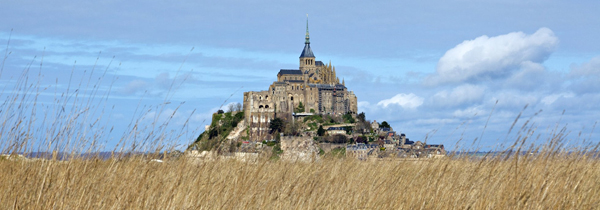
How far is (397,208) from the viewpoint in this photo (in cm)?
Result: 390

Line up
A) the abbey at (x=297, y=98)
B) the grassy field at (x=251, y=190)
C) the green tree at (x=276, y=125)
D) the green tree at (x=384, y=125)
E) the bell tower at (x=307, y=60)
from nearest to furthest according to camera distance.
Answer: the grassy field at (x=251, y=190) < the green tree at (x=276, y=125) < the abbey at (x=297, y=98) < the green tree at (x=384, y=125) < the bell tower at (x=307, y=60)

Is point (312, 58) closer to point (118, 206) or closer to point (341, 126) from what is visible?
point (341, 126)

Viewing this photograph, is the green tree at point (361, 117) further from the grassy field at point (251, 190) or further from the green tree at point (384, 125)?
the grassy field at point (251, 190)

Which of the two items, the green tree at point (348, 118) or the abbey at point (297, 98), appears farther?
the green tree at point (348, 118)

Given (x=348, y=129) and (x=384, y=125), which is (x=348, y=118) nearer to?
(x=384, y=125)

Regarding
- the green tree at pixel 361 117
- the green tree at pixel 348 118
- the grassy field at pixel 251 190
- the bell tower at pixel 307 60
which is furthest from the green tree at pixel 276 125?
the grassy field at pixel 251 190

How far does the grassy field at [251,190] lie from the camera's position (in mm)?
3711

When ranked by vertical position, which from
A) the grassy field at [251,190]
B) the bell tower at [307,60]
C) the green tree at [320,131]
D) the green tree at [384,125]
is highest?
the bell tower at [307,60]

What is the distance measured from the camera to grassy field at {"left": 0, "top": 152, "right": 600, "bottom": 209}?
3711 millimetres

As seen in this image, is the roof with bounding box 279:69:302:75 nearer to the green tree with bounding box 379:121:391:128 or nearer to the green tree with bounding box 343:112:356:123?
the green tree with bounding box 343:112:356:123

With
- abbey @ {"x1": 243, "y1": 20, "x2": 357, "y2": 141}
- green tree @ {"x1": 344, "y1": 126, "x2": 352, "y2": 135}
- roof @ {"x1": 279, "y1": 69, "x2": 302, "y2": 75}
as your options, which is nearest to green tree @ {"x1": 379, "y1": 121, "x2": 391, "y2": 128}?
abbey @ {"x1": 243, "y1": 20, "x2": 357, "y2": 141}

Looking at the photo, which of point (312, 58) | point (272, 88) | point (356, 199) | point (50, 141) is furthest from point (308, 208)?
point (312, 58)

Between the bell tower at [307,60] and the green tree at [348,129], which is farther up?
the bell tower at [307,60]

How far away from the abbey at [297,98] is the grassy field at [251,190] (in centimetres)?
6463
